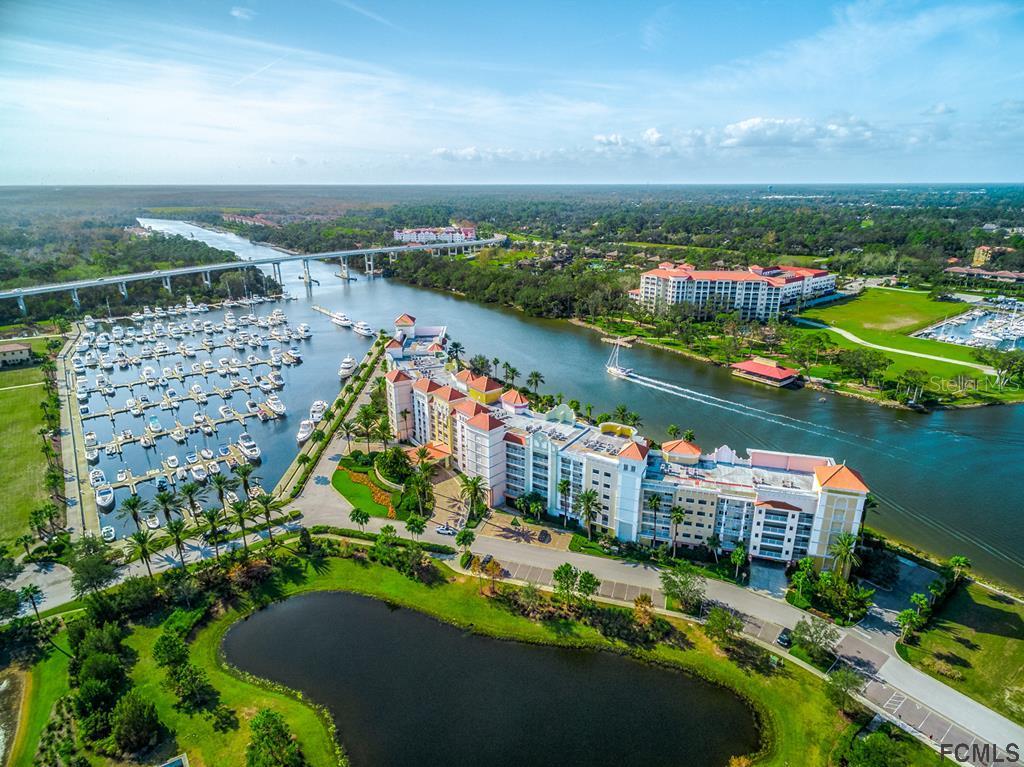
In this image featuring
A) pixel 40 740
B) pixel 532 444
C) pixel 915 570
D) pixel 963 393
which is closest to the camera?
pixel 40 740

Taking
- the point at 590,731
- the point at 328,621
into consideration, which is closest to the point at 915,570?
the point at 590,731

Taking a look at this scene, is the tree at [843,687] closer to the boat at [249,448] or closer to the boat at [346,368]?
the boat at [249,448]

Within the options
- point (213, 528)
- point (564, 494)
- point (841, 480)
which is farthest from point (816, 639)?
point (213, 528)

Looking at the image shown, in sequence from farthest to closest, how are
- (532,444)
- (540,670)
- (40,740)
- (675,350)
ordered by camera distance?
(675,350) < (532,444) < (540,670) < (40,740)

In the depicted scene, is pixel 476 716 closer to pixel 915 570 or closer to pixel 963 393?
pixel 915 570

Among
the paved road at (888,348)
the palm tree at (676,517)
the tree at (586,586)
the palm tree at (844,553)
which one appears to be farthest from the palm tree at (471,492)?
the paved road at (888,348)
